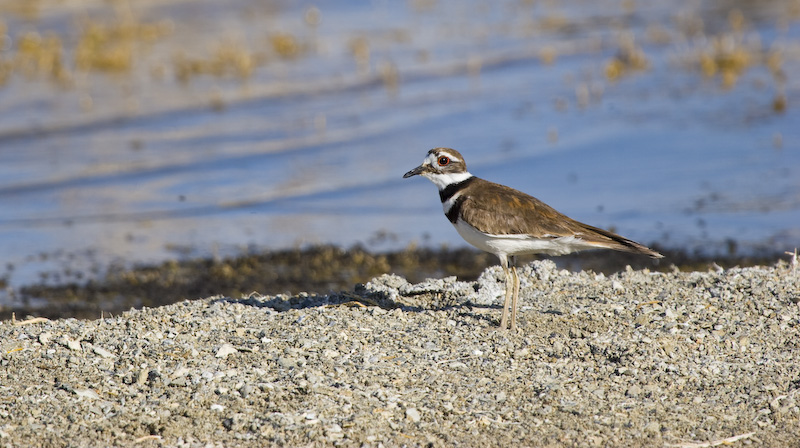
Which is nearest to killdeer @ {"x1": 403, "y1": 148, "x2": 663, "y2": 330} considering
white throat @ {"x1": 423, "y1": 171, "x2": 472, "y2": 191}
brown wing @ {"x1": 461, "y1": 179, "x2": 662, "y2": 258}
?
brown wing @ {"x1": 461, "y1": 179, "x2": 662, "y2": 258}

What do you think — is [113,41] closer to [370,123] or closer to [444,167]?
[370,123]

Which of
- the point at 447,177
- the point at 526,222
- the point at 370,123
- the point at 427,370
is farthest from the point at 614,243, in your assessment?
the point at 370,123

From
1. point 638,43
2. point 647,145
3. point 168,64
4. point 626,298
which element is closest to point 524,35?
point 638,43

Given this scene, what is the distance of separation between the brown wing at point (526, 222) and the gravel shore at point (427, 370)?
23.3 inches

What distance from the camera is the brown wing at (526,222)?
6723 mm

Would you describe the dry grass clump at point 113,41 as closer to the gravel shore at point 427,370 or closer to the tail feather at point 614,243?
the gravel shore at point 427,370

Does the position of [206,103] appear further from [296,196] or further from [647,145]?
[647,145]

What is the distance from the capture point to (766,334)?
22.1 ft

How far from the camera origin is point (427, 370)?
623 centimetres

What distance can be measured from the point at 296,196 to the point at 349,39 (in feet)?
40.9

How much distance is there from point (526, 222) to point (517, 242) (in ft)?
0.50

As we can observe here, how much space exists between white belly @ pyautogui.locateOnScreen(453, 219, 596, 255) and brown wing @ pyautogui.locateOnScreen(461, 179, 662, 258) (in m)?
0.04

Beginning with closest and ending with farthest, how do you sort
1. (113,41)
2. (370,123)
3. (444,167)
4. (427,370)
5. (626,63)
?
1. (427,370)
2. (444,167)
3. (370,123)
4. (626,63)
5. (113,41)

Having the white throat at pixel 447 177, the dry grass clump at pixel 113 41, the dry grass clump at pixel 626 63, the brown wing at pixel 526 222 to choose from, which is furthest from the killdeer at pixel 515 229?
the dry grass clump at pixel 113 41
